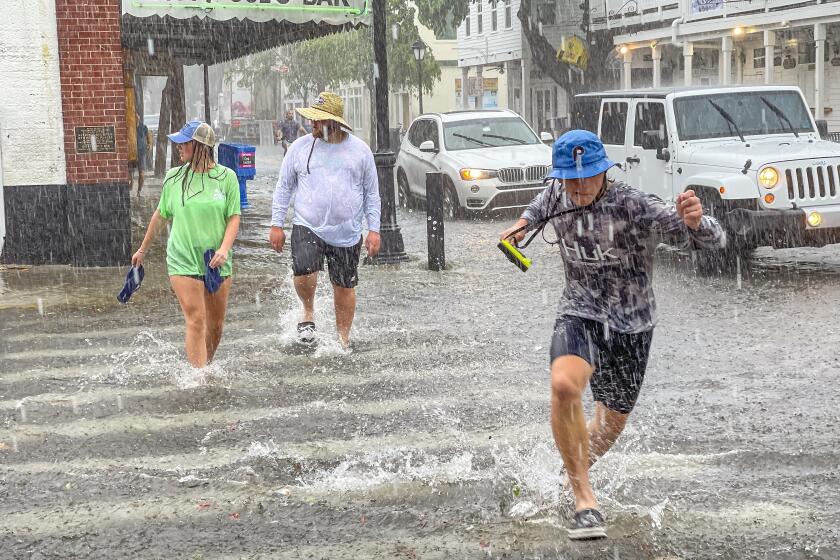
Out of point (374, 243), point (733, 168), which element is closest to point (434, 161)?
point (733, 168)

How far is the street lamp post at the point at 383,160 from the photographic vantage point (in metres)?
13.4

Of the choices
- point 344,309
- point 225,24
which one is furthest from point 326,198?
point 225,24

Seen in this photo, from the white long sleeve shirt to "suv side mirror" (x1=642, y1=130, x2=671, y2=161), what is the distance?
5322mm

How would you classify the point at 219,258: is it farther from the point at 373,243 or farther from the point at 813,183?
the point at 813,183

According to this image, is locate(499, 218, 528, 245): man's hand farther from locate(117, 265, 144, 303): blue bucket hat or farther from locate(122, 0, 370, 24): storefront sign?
locate(122, 0, 370, 24): storefront sign

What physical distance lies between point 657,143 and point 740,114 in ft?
3.22

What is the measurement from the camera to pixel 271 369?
7984 mm

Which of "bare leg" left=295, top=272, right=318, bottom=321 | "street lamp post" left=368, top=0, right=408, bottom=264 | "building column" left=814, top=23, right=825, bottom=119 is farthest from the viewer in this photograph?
"building column" left=814, top=23, right=825, bottom=119

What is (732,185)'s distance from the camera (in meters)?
11.6

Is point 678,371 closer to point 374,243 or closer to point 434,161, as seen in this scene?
point 374,243

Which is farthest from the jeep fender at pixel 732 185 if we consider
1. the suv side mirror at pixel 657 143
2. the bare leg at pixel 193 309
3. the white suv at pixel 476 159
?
the white suv at pixel 476 159

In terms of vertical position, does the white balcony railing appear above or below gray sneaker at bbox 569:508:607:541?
above

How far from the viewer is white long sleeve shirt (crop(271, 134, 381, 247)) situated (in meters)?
8.34

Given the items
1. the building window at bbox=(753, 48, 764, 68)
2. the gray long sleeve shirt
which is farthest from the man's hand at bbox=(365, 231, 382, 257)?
the building window at bbox=(753, 48, 764, 68)
